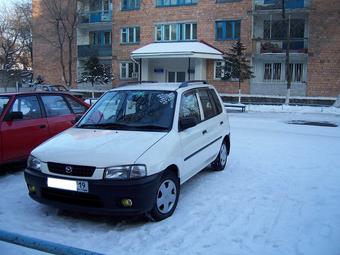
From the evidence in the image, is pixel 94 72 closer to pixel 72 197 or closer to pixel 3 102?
pixel 3 102

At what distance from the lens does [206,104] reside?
7.22m

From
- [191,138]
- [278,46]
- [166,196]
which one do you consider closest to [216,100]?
[191,138]

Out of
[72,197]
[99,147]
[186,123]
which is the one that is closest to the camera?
[72,197]

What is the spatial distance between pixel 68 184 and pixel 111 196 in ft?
1.79

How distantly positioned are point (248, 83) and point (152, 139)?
91.4ft

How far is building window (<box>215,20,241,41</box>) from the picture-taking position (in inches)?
1288

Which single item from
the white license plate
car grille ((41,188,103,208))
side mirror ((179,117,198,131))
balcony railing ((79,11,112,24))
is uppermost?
balcony railing ((79,11,112,24))

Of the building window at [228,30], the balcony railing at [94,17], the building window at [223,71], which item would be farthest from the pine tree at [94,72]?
the building window at [228,30]

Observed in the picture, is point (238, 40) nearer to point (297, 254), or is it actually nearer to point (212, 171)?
point (212, 171)

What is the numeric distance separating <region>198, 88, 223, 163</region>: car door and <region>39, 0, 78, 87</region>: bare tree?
33868 mm

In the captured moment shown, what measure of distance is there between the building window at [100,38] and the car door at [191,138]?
3448cm

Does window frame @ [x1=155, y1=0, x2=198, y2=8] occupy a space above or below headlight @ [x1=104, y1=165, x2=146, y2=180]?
above

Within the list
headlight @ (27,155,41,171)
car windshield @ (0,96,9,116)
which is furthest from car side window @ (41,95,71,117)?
headlight @ (27,155,41,171)

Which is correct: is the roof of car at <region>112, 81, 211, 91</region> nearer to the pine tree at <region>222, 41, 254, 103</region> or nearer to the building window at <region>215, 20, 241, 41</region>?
the pine tree at <region>222, 41, 254, 103</region>
